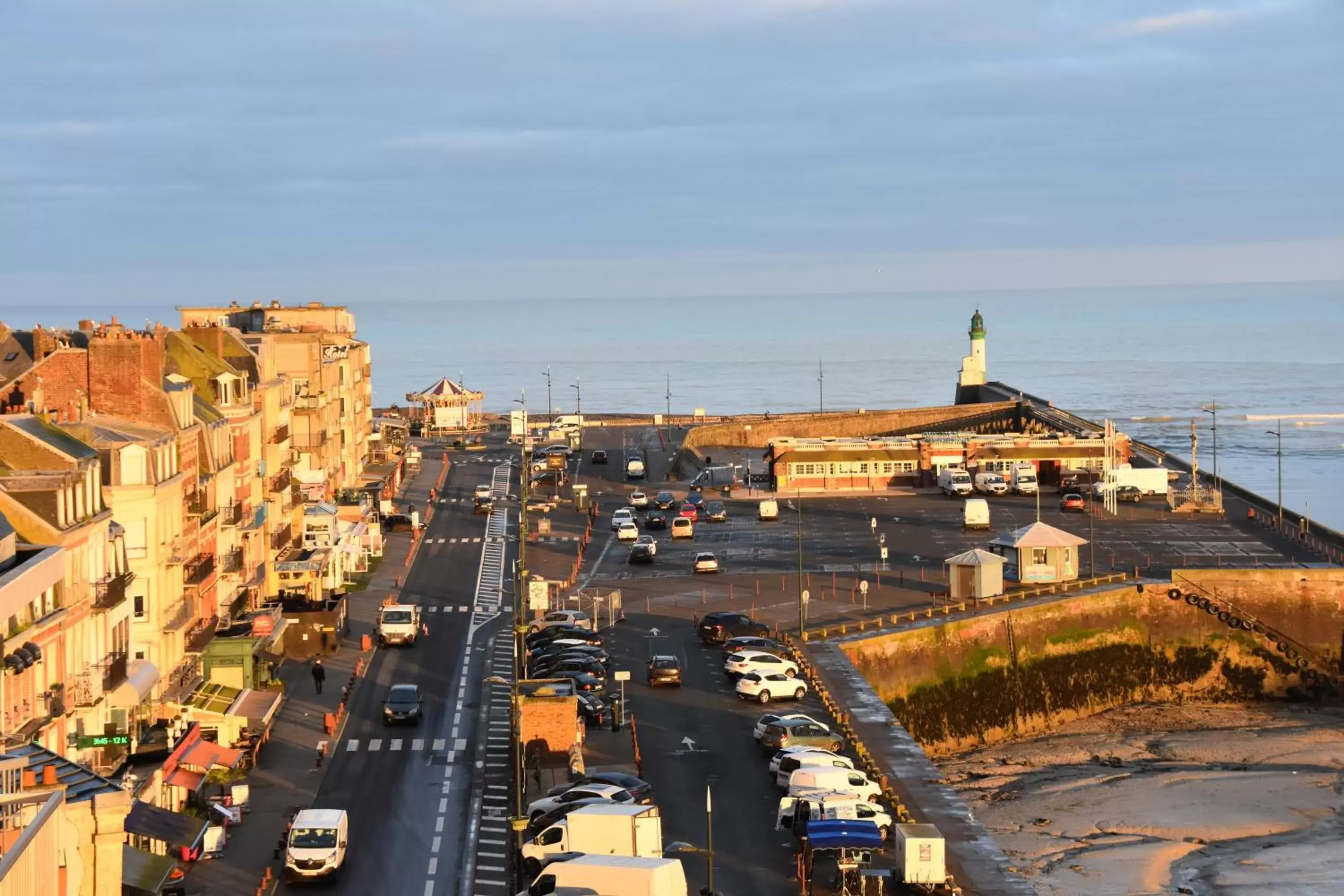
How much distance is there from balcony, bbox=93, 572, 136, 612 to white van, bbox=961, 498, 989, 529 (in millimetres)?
48648

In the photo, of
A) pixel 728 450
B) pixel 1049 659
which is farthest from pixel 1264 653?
pixel 728 450

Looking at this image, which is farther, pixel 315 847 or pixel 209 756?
pixel 209 756

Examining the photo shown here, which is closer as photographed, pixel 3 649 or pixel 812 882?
pixel 3 649

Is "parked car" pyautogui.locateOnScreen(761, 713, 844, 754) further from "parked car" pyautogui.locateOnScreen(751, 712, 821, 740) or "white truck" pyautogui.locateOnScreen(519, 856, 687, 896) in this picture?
"white truck" pyautogui.locateOnScreen(519, 856, 687, 896)

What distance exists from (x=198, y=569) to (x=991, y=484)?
53762mm

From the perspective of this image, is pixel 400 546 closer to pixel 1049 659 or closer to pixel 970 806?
pixel 1049 659

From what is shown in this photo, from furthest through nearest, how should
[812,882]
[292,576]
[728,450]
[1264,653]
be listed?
[728,450] → [1264,653] → [292,576] → [812,882]

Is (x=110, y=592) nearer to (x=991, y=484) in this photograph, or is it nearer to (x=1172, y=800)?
(x=1172, y=800)

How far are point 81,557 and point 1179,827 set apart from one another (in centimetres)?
3014

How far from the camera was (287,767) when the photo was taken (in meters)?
A: 49.8

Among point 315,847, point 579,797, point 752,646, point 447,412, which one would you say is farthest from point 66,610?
point 447,412

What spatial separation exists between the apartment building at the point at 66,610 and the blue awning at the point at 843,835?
1495cm

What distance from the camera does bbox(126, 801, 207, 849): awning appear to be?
39.5 meters

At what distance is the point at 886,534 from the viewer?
8856cm
